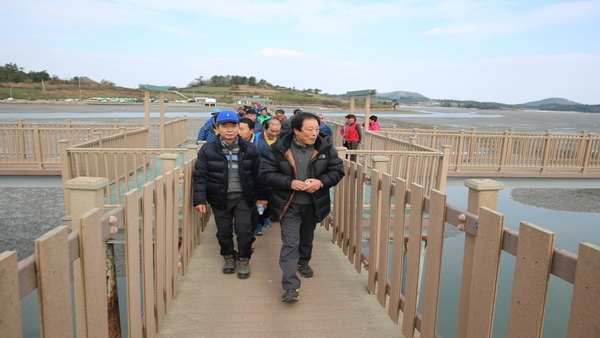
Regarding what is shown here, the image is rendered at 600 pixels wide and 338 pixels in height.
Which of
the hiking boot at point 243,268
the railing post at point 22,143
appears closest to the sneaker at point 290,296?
the hiking boot at point 243,268

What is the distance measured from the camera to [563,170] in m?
12.7

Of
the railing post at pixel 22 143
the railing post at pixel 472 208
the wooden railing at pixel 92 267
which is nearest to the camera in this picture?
the wooden railing at pixel 92 267

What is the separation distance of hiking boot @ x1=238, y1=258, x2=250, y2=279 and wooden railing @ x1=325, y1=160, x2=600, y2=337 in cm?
126

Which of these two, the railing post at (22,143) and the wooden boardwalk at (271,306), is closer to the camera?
the wooden boardwalk at (271,306)

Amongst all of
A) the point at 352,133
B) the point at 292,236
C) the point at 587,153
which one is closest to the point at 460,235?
the point at 352,133

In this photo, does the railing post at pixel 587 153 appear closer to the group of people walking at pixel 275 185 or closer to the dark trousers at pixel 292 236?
the group of people walking at pixel 275 185

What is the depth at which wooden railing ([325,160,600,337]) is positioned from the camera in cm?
183

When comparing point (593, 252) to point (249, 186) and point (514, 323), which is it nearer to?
point (514, 323)

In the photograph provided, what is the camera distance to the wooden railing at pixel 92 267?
1.77 metres

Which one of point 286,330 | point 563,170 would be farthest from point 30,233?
point 563,170

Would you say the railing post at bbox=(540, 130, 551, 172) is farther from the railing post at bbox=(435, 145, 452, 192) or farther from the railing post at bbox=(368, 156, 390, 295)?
the railing post at bbox=(368, 156, 390, 295)

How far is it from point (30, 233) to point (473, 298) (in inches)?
402

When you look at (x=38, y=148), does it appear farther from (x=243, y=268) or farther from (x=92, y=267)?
(x=92, y=267)

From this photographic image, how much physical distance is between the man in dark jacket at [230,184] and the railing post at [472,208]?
234 cm
